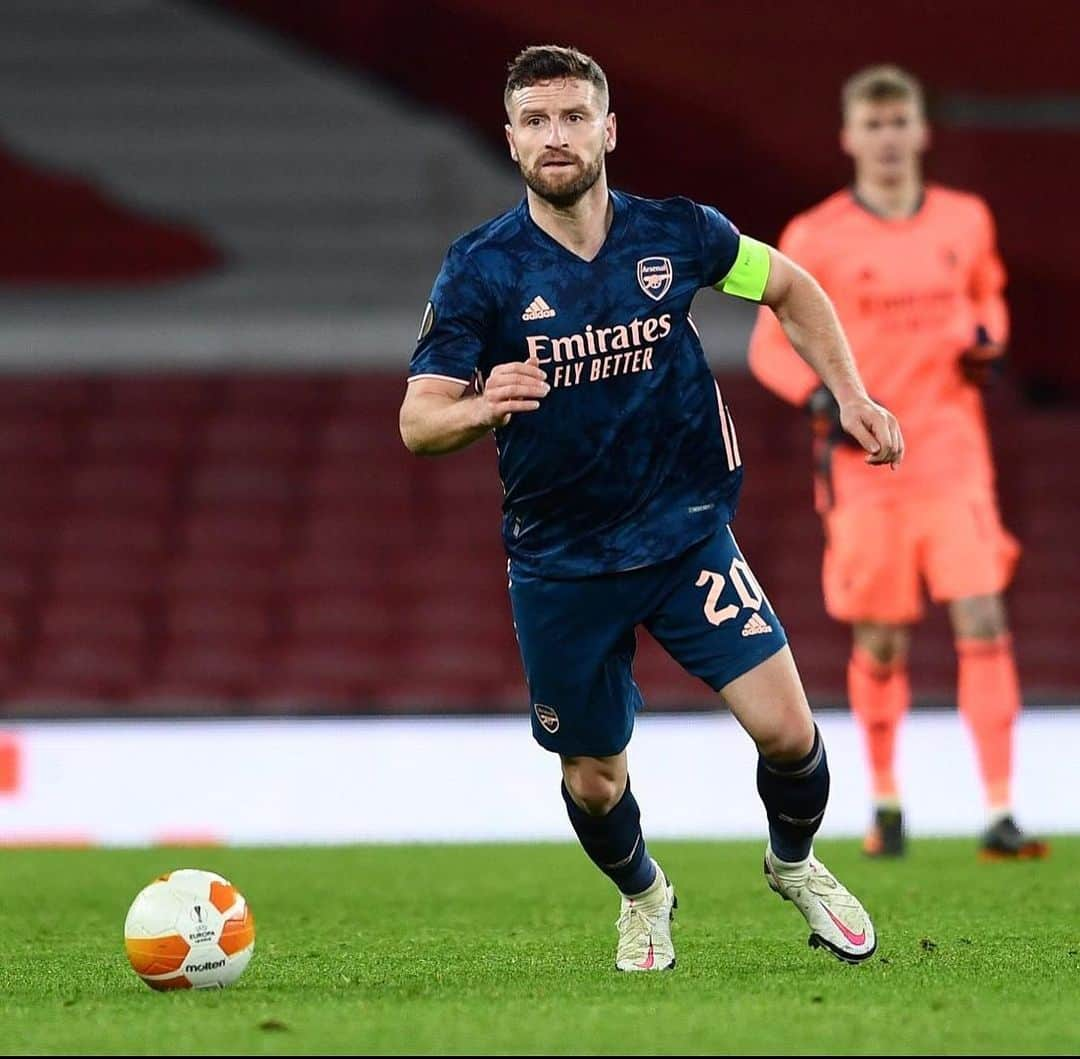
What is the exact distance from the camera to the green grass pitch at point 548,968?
3.40 m

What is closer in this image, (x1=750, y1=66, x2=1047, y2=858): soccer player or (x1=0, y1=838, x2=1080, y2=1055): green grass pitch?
(x1=0, y1=838, x2=1080, y2=1055): green grass pitch

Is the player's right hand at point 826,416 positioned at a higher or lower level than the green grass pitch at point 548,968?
higher

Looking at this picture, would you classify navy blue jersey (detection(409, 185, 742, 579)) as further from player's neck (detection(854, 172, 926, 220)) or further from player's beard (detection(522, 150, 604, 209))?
player's neck (detection(854, 172, 926, 220))

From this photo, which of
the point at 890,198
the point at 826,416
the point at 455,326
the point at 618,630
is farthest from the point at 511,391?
the point at 890,198

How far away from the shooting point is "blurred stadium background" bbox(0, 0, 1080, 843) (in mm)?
9062

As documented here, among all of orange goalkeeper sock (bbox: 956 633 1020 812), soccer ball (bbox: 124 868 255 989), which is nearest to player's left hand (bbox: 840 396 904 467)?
soccer ball (bbox: 124 868 255 989)

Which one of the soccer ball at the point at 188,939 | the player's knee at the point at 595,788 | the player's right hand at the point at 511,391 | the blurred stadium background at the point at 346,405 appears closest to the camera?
the player's right hand at the point at 511,391

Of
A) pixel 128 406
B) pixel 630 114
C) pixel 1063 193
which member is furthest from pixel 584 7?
pixel 128 406

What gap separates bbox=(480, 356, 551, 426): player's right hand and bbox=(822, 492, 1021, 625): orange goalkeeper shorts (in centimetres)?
329

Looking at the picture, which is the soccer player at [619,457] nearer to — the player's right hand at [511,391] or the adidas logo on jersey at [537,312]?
the adidas logo on jersey at [537,312]

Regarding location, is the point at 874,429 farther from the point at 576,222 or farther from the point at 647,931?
the point at 647,931

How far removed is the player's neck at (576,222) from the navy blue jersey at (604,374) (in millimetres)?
19

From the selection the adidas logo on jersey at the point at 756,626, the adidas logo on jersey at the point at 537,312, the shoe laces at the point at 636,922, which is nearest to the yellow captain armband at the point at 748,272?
the adidas logo on jersey at the point at 537,312

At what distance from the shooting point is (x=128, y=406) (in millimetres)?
13297
